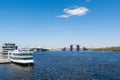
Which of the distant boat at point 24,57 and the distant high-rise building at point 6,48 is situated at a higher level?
the distant high-rise building at point 6,48

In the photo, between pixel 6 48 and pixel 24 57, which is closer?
pixel 24 57

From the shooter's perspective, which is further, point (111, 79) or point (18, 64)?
point (18, 64)

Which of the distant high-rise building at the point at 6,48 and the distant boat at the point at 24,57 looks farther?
the distant high-rise building at the point at 6,48

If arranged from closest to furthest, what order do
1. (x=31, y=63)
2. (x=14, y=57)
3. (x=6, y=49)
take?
(x=31, y=63), (x=14, y=57), (x=6, y=49)

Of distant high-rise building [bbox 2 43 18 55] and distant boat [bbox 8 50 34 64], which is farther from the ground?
distant high-rise building [bbox 2 43 18 55]

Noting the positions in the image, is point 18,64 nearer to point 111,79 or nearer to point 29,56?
point 29,56

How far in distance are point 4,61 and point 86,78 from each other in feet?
266

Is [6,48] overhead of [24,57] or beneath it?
overhead

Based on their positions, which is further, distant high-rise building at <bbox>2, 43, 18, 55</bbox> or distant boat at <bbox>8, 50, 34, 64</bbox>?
distant high-rise building at <bbox>2, 43, 18, 55</bbox>

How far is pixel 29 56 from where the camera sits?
136125 mm

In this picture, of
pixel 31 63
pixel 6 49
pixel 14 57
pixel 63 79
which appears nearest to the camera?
pixel 63 79

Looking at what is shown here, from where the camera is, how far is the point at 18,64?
143000 mm

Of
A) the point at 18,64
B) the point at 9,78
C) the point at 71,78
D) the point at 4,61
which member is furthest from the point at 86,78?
the point at 4,61

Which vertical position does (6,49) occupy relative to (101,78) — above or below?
above
